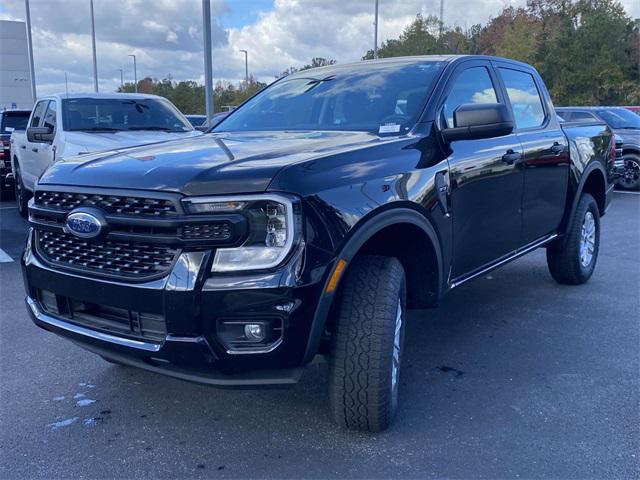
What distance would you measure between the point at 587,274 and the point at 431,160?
3213 millimetres

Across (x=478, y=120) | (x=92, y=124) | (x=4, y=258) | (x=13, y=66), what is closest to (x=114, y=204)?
(x=478, y=120)

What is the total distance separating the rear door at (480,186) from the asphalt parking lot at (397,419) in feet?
2.23

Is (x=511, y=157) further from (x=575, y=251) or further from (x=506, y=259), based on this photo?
(x=575, y=251)

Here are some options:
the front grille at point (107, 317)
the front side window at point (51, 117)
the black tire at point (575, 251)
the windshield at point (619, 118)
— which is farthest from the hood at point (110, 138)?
the windshield at point (619, 118)

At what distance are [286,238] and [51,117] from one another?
23.1 feet

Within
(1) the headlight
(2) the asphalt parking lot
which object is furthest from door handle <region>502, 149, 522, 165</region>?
(1) the headlight

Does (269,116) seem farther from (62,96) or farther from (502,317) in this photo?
(62,96)

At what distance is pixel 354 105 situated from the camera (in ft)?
12.9

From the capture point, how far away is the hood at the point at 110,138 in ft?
22.7

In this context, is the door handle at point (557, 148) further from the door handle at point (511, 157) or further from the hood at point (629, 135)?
the hood at point (629, 135)

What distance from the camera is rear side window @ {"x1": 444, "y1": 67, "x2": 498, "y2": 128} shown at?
149 inches

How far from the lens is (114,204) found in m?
2.66

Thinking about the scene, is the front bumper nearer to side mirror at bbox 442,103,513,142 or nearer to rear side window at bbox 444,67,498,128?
side mirror at bbox 442,103,513,142

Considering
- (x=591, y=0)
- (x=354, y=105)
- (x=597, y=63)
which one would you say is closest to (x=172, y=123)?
(x=354, y=105)
